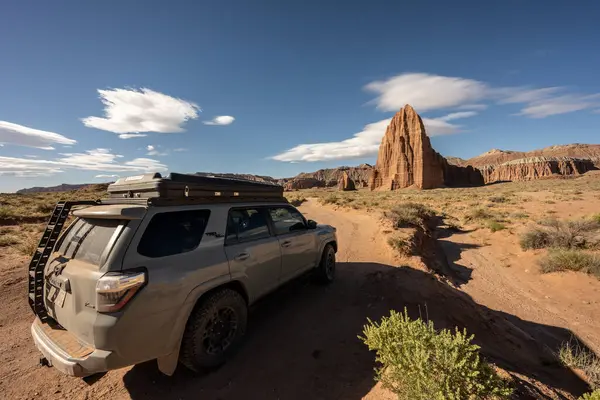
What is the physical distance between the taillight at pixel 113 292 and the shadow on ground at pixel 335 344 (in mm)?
1320

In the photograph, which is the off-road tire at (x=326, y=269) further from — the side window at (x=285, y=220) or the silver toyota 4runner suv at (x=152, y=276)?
the silver toyota 4runner suv at (x=152, y=276)

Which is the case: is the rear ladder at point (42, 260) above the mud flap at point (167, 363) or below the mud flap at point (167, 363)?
above

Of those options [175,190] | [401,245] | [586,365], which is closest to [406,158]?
[401,245]

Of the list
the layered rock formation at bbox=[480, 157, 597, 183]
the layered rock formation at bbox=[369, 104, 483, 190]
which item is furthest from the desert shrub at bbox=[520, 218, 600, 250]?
the layered rock formation at bbox=[480, 157, 597, 183]

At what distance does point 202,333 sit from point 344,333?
7.00 ft

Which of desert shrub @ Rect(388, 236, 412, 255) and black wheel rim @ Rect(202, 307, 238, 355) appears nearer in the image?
black wheel rim @ Rect(202, 307, 238, 355)

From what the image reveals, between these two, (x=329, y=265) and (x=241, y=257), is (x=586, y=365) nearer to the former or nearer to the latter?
(x=329, y=265)

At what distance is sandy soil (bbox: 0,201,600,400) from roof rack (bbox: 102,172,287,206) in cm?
172

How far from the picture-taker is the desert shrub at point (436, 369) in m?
2.34

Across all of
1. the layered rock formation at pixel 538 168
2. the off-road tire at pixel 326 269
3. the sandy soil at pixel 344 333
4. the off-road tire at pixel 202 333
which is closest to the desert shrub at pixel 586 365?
the sandy soil at pixel 344 333

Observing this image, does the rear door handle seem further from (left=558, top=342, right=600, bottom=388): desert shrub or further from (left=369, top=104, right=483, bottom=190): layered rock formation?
(left=369, top=104, right=483, bottom=190): layered rock formation

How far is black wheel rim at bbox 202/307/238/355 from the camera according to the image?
3416 mm

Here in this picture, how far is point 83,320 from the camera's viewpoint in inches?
108

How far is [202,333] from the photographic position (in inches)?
129
